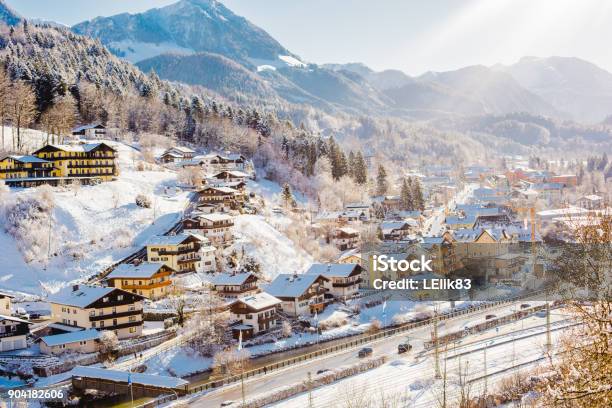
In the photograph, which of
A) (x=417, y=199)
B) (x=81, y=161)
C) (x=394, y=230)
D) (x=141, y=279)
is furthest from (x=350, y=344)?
(x=417, y=199)

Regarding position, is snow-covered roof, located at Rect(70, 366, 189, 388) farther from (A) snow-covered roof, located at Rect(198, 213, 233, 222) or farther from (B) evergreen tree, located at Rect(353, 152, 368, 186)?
(B) evergreen tree, located at Rect(353, 152, 368, 186)

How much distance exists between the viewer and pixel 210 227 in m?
46.8

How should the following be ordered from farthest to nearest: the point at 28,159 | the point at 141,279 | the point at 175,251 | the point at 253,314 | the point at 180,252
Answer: the point at 28,159 → the point at 180,252 → the point at 175,251 → the point at 141,279 → the point at 253,314

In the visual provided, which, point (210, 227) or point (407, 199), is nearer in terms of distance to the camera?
point (210, 227)

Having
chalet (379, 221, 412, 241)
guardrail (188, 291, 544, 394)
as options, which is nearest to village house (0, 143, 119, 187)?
chalet (379, 221, 412, 241)

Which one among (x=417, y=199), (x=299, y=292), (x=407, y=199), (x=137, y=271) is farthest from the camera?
(x=417, y=199)

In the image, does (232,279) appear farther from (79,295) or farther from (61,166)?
(61,166)

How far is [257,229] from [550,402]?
43.3 metres

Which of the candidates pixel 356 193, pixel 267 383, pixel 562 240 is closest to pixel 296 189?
pixel 356 193

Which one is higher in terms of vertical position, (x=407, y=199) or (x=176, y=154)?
(x=176, y=154)

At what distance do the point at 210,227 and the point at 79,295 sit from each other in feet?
48.9

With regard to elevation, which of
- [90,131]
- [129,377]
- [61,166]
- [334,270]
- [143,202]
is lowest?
[129,377]

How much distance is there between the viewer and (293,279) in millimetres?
40594

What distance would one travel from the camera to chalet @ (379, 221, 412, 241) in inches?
2368
